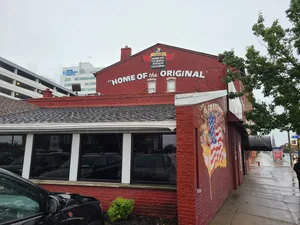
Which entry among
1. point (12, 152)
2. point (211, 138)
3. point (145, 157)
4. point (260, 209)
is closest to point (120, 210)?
point (145, 157)

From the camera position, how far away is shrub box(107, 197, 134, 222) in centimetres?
587

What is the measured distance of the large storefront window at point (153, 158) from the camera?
6602mm

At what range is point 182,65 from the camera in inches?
727

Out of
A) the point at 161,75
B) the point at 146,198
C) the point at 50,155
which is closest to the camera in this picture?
the point at 146,198

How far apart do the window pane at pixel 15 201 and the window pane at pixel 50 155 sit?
450 centimetres

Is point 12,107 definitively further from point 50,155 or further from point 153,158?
point 153,158

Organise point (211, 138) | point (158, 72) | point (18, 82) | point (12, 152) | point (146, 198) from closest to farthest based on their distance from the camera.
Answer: point (146, 198), point (211, 138), point (12, 152), point (158, 72), point (18, 82)

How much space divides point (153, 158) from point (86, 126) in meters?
2.14

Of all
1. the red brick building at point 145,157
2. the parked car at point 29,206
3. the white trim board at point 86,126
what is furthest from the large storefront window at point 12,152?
the parked car at point 29,206

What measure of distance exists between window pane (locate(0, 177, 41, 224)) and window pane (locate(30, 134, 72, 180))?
4.50 meters

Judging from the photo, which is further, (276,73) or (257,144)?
(257,144)

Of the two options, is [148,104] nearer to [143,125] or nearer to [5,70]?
[143,125]

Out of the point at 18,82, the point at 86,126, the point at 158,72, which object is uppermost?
the point at 18,82

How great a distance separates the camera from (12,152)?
7691mm
